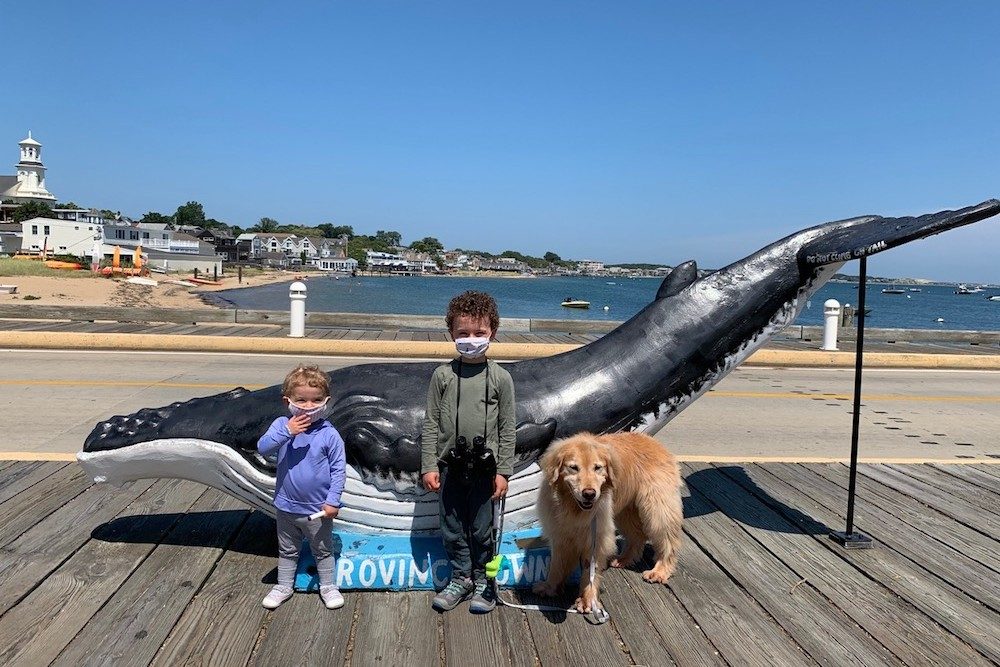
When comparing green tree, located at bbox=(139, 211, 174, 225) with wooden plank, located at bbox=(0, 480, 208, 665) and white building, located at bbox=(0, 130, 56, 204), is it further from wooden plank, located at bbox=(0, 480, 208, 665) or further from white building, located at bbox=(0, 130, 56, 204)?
wooden plank, located at bbox=(0, 480, 208, 665)

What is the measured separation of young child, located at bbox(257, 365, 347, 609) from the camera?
11.4 ft

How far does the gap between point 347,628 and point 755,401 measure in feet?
A: 28.4

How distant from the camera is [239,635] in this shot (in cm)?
338

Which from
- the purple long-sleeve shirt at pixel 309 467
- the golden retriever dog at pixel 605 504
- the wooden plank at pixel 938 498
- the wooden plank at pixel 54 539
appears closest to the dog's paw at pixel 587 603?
the golden retriever dog at pixel 605 504

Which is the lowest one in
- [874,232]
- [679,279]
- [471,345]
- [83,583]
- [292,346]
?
[83,583]

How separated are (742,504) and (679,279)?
207 cm

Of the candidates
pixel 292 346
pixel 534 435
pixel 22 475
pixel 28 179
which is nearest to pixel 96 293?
pixel 292 346

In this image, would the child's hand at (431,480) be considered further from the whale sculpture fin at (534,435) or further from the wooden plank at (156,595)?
the wooden plank at (156,595)

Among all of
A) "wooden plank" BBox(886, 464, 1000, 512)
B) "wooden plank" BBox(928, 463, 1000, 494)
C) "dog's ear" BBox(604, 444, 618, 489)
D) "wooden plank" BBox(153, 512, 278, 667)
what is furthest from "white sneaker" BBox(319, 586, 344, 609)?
"wooden plank" BBox(928, 463, 1000, 494)

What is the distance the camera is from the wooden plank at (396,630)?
127 inches

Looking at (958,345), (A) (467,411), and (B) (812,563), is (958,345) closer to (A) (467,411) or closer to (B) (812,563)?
(B) (812,563)

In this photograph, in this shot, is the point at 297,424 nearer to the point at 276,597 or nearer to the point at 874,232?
the point at 276,597

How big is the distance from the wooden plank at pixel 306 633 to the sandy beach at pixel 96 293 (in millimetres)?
39205

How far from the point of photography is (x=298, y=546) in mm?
3773
